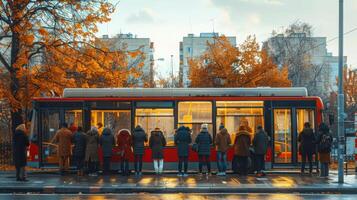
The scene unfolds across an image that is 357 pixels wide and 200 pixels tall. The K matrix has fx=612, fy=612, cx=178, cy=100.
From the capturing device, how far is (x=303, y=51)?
54.3m


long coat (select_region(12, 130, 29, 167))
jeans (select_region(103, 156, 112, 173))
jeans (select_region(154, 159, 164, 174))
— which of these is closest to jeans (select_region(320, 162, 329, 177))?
jeans (select_region(154, 159, 164, 174))

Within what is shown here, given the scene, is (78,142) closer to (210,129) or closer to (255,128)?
(210,129)

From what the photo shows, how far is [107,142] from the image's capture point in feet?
70.1

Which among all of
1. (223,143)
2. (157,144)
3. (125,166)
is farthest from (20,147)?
(223,143)

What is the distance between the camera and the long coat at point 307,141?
70.2ft

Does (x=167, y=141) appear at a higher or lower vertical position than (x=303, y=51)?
lower

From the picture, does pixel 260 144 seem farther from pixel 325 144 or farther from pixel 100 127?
pixel 100 127

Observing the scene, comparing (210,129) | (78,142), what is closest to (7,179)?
(78,142)

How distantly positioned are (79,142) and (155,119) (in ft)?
9.53

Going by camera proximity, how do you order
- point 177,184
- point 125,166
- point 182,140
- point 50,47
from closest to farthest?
point 177,184
point 182,140
point 125,166
point 50,47

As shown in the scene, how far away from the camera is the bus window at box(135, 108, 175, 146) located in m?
22.4

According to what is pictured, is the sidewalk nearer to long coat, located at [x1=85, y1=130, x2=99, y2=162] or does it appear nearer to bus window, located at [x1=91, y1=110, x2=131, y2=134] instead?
long coat, located at [x1=85, y1=130, x2=99, y2=162]

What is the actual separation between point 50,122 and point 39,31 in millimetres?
4256

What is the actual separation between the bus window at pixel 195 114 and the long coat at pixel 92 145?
10.3ft
